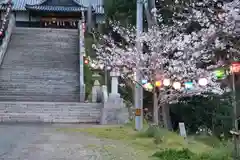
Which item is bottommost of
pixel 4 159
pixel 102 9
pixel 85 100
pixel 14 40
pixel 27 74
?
pixel 4 159

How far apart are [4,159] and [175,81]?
10.3 m

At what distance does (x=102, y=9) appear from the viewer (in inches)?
1671

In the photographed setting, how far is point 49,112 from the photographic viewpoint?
63.5 ft

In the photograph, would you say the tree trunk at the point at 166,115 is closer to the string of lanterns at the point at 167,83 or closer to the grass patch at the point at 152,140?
the string of lanterns at the point at 167,83

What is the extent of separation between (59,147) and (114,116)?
791 cm

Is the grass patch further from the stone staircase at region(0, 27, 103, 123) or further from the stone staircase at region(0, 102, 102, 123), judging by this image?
the stone staircase at region(0, 27, 103, 123)

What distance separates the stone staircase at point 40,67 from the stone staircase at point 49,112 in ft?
5.92

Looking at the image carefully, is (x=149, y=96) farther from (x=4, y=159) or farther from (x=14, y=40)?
(x=4, y=159)

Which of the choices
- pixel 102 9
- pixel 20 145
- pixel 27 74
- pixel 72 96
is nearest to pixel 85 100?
pixel 72 96

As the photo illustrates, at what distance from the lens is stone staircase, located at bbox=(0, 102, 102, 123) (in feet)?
62.1

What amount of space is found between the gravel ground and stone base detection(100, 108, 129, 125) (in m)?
4.65

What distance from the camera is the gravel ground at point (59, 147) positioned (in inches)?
358

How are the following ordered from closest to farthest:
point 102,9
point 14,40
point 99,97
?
point 99,97
point 14,40
point 102,9

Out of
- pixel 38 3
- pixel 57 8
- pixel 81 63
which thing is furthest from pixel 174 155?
pixel 38 3
